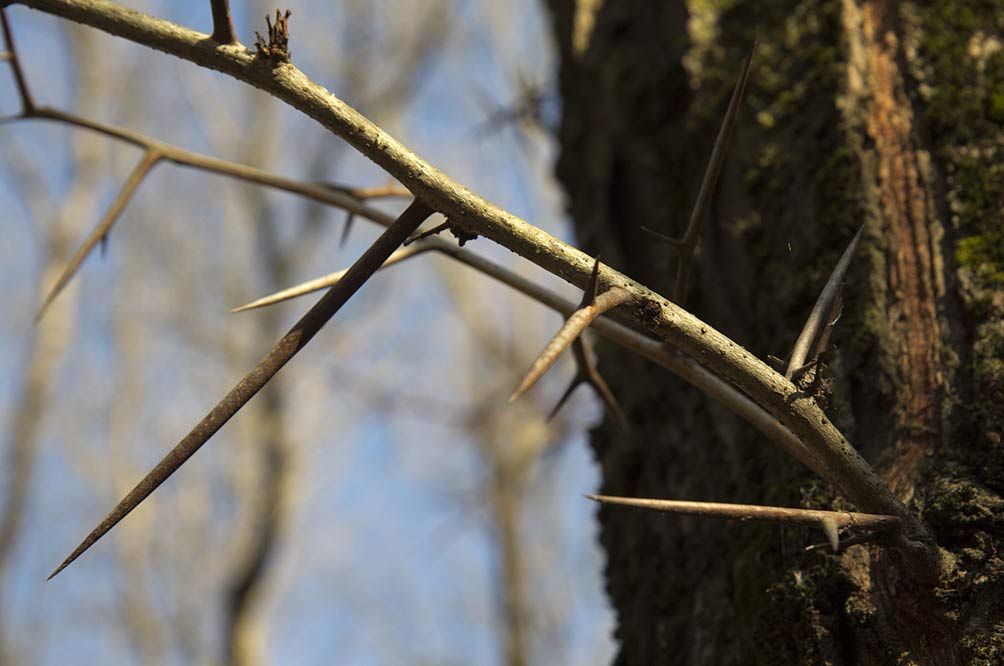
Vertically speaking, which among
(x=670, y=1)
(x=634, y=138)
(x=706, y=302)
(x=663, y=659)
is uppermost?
(x=670, y=1)

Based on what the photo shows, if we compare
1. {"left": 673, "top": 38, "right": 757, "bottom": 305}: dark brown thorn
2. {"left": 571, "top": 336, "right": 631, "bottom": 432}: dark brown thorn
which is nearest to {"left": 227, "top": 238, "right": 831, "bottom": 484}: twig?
{"left": 673, "top": 38, "right": 757, "bottom": 305}: dark brown thorn

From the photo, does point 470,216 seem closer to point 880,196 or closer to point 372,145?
point 372,145

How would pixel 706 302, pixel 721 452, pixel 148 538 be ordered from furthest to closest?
pixel 148 538
pixel 706 302
pixel 721 452

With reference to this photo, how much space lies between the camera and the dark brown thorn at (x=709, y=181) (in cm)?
86

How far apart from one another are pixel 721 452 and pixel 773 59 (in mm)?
748

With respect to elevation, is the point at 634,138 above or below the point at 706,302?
above

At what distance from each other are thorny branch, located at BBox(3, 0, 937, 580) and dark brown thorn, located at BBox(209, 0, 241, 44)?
0.01 meters

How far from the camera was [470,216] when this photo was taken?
750 millimetres

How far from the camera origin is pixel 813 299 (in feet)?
4.19

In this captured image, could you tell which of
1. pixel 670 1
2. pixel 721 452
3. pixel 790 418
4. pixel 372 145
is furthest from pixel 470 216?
pixel 670 1

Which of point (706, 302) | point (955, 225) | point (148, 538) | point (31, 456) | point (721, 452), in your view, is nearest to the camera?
point (955, 225)

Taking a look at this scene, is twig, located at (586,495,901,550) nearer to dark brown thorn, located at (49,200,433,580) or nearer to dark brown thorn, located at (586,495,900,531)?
dark brown thorn, located at (586,495,900,531)

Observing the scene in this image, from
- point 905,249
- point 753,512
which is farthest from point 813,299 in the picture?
point 753,512

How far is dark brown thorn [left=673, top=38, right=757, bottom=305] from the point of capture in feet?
2.83
